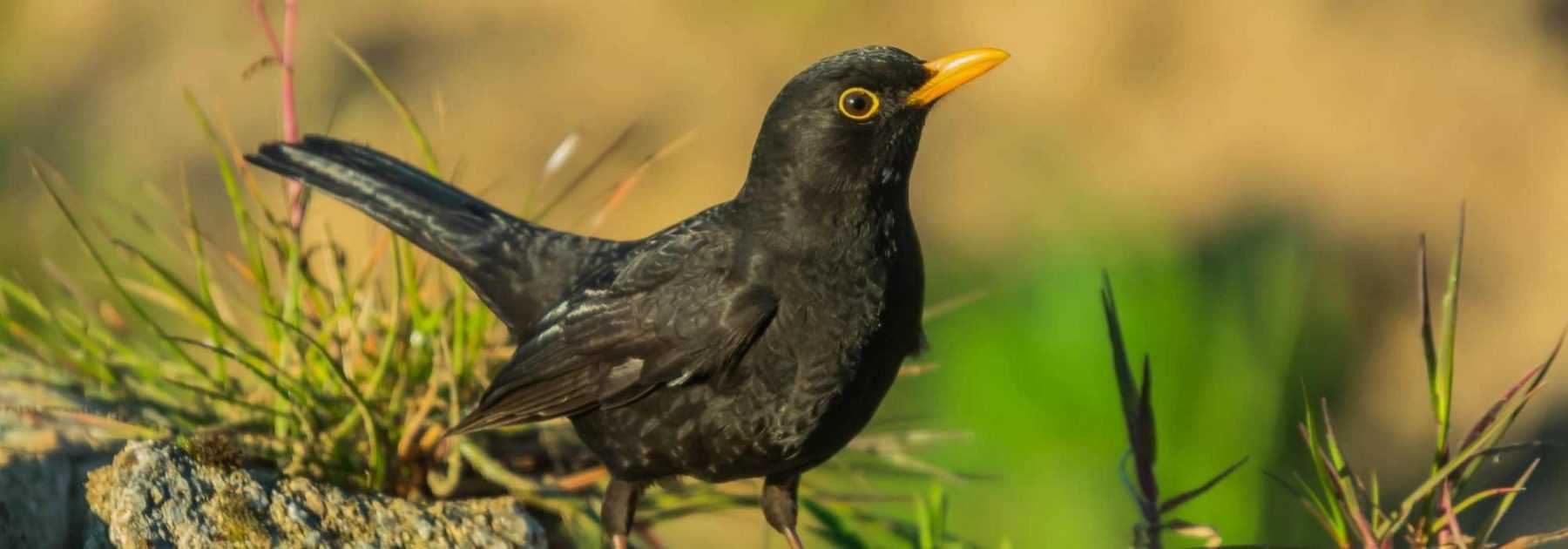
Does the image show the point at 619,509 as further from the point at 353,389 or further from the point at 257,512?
the point at 257,512

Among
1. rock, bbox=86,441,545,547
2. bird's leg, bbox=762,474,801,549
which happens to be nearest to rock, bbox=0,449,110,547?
rock, bbox=86,441,545,547

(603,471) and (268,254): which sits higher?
(268,254)

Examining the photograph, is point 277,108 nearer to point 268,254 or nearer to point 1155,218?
point 268,254

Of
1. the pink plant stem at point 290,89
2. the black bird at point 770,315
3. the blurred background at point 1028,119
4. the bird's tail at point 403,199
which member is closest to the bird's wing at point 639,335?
the black bird at point 770,315

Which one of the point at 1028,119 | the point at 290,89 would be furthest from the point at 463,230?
the point at 1028,119

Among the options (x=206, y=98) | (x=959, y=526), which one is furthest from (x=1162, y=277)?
(x=206, y=98)

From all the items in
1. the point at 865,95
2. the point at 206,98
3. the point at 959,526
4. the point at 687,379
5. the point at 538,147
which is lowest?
the point at 959,526

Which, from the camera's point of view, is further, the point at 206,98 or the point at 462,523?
the point at 206,98
